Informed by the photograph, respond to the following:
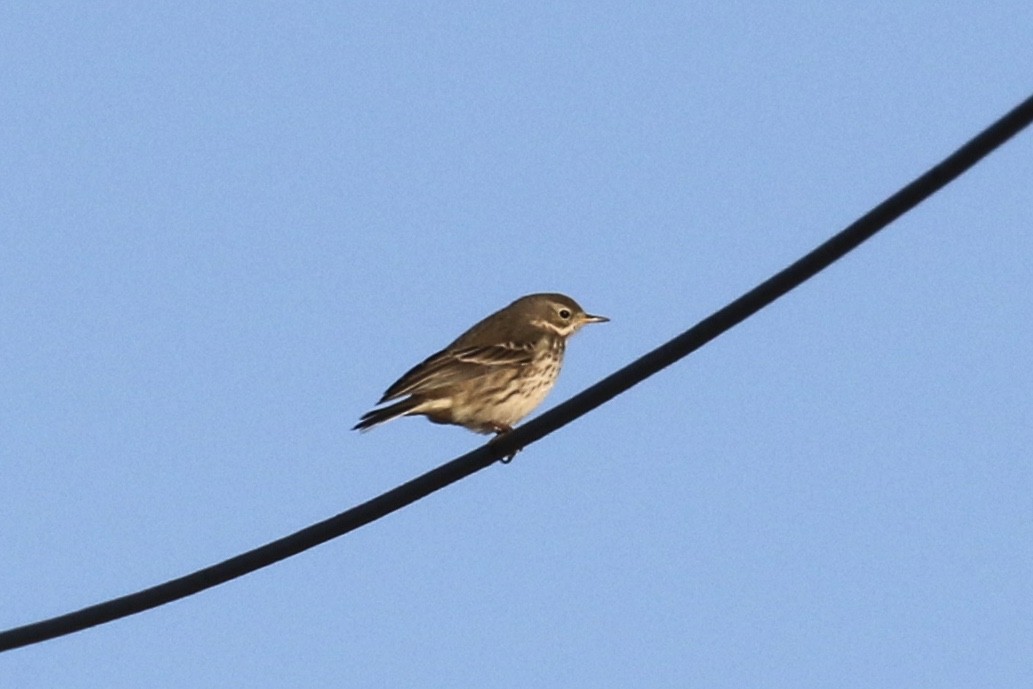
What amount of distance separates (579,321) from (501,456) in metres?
5.91

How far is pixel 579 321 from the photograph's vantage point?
16.6m

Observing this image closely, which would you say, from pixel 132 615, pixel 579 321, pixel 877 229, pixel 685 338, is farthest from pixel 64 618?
pixel 579 321

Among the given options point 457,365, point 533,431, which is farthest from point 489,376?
point 533,431

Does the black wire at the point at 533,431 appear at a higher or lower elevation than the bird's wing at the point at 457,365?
lower

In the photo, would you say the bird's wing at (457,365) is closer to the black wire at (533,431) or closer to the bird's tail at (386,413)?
the bird's tail at (386,413)

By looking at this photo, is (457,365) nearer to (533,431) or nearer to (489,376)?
(489,376)

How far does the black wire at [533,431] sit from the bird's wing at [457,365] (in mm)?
3653

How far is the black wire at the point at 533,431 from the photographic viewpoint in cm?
753

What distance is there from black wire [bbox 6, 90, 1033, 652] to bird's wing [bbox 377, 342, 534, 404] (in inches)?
144

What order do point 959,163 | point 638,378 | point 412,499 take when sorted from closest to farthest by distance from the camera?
point 959,163 < point 638,378 < point 412,499

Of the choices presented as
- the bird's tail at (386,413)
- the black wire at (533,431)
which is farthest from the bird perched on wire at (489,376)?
the black wire at (533,431)

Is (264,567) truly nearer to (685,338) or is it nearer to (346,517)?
(346,517)

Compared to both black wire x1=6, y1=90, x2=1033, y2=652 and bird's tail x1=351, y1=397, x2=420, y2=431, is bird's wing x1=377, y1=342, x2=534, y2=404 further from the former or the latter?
black wire x1=6, y1=90, x2=1033, y2=652

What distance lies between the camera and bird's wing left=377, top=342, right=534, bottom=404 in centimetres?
1386
